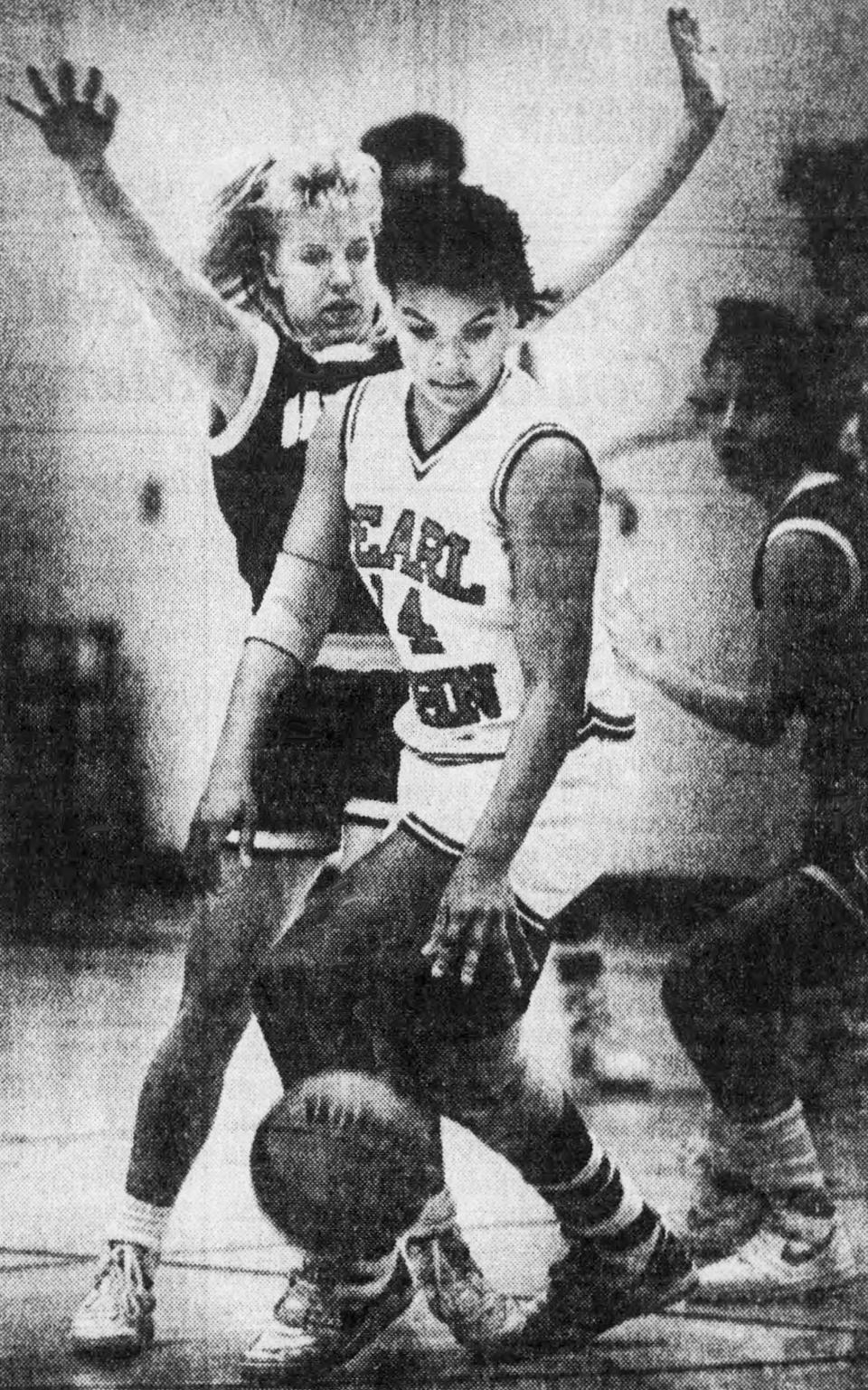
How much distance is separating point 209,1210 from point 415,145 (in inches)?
82.7

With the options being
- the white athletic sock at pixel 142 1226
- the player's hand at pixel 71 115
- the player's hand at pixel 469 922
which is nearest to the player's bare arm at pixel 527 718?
the player's hand at pixel 469 922

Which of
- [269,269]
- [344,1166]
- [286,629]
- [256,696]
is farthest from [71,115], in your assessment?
[344,1166]

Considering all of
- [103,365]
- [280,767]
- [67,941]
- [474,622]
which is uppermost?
[103,365]

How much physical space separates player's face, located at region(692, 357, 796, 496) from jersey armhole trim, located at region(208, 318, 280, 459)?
848 mm

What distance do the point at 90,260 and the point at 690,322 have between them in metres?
1.19

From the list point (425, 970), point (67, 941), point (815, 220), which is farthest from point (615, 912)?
point (815, 220)

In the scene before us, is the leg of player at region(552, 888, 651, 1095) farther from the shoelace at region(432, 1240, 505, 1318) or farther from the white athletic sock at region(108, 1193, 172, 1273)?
the white athletic sock at region(108, 1193, 172, 1273)

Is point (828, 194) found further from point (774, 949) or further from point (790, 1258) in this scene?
point (790, 1258)

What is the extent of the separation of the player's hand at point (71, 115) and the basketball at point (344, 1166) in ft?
6.06

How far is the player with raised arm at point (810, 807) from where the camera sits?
333cm

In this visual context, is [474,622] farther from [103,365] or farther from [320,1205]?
[320,1205]

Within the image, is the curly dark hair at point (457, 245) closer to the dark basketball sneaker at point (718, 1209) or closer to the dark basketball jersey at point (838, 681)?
the dark basketball jersey at point (838, 681)

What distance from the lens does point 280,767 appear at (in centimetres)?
328

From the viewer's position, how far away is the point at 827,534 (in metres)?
3.40
